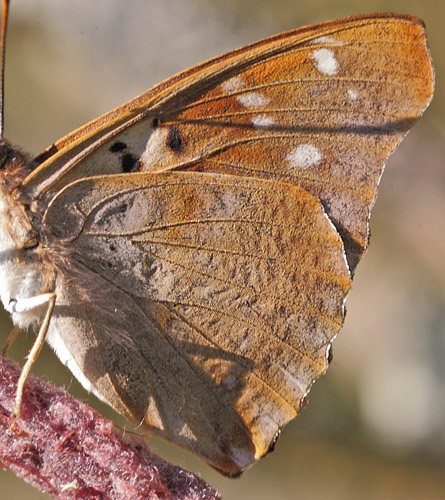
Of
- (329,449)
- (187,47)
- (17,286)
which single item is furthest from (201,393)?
(187,47)

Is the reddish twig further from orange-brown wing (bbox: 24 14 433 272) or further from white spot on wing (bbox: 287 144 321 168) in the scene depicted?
white spot on wing (bbox: 287 144 321 168)

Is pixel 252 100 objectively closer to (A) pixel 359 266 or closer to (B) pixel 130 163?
(B) pixel 130 163

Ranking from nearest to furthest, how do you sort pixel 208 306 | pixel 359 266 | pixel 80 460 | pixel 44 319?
pixel 80 460 → pixel 44 319 → pixel 208 306 → pixel 359 266

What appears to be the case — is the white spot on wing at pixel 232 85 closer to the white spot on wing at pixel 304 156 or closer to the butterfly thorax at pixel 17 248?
the white spot on wing at pixel 304 156

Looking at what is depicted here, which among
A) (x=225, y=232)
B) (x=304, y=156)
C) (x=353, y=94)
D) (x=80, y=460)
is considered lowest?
(x=80, y=460)

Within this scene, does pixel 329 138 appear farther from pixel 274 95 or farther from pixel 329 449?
pixel 329 449

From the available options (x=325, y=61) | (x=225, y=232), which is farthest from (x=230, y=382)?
(x=325, y=61)
